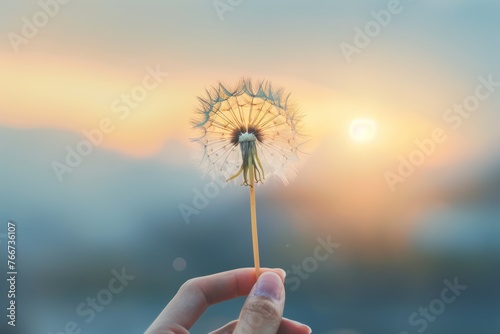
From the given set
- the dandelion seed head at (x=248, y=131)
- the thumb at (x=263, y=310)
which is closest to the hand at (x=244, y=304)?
the thumb at (x=263, y=310)

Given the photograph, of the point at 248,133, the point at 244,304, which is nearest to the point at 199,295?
the point at 244,304

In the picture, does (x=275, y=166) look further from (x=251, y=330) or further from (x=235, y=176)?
(x=251, y=330)

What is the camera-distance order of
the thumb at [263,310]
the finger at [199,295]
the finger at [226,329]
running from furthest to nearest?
the finger at [226,329] < the finger at [199,295] < the thumb at [263,310]

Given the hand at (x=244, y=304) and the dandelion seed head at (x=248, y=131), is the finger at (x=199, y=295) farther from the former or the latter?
the dandelion seed head at (x=248, y=131)

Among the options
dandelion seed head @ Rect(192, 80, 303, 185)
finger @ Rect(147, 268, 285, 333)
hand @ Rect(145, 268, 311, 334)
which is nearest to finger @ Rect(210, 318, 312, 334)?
hand @ Rect(145, 268, 311, 334)

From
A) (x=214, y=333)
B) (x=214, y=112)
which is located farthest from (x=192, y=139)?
(x=214, y=333)

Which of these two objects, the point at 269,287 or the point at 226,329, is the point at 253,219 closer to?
the point at 269,287
